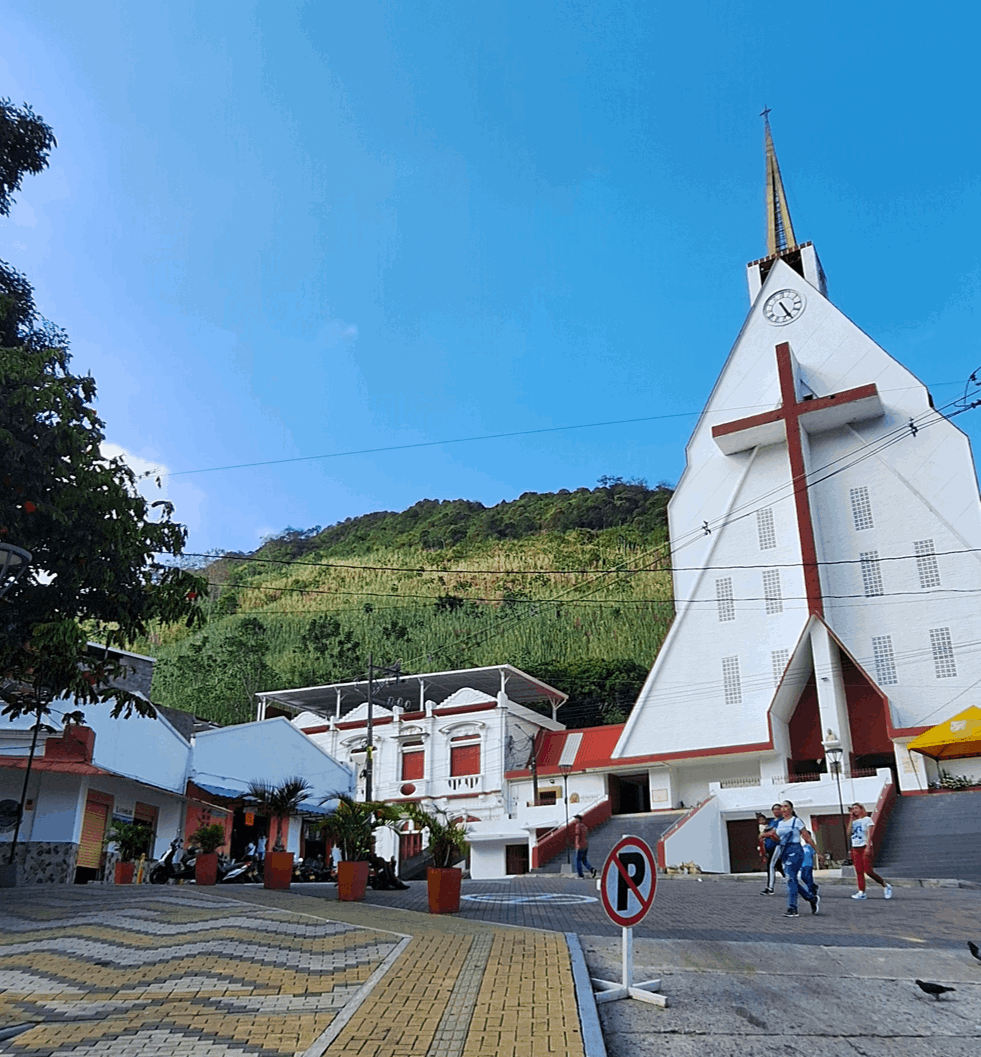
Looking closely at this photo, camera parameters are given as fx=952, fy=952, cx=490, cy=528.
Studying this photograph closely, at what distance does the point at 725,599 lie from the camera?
121 feet

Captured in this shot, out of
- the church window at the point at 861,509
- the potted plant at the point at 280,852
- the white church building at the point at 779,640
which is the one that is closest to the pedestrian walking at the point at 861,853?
the potted plant at the point at 280,852

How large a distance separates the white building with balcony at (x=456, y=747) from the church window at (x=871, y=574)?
602 inches

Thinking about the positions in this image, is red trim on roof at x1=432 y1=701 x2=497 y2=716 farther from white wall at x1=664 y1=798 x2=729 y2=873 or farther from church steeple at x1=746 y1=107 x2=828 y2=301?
church steeple at x1=746 y1=107 x2=828 y2=301

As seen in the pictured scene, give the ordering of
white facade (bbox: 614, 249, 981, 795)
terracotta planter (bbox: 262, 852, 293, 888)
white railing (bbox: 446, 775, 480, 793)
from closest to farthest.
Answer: terracotta planter (bbox: 262, 852, 293, 888) → white facade (bbox: 614, 249, 981, 795) → white railing (bbox: 446, 775, 480, 793)

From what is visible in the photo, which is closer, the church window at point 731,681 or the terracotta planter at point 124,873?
the terracotta planter at point 124,873

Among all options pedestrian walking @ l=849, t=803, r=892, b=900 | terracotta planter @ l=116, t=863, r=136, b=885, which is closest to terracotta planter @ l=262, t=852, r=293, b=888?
terracotta planter @ l=116, t=863, r=136, b=885

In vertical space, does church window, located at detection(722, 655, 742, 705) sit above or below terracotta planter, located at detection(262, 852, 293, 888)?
above

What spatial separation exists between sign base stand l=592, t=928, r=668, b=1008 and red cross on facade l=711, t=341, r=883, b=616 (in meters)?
29.8

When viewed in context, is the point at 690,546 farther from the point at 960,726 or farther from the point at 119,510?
the point at 119,510

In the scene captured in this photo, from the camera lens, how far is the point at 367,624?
239 ft

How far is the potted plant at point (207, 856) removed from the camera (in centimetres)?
1714

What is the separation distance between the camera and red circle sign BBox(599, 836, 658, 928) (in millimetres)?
6461

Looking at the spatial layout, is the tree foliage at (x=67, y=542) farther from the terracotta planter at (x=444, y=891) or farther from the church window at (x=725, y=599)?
the church window at (x=725, y=599)

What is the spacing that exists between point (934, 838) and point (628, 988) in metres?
19.8
